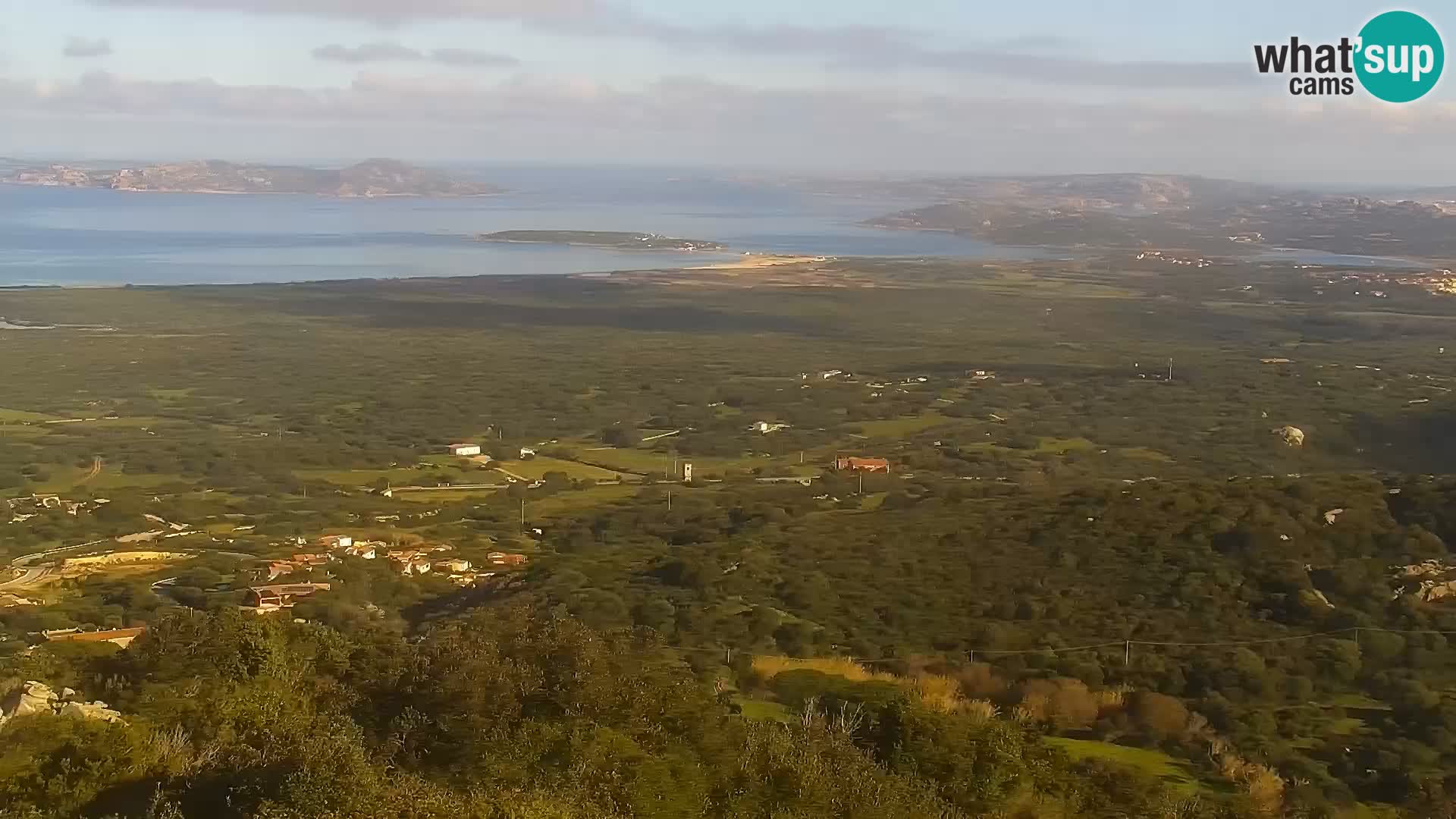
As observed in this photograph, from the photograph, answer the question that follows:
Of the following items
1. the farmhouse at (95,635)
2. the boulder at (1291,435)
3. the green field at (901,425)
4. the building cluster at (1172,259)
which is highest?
the building cluster at (1172,259)

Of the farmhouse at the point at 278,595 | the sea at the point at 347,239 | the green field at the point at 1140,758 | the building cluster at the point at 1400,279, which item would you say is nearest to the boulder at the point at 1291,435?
the green field at the point at 1140,758

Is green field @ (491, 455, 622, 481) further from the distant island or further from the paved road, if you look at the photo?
the distant island

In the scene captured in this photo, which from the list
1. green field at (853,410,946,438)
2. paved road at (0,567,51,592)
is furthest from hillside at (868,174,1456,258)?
paved road at (0,567,51,592)

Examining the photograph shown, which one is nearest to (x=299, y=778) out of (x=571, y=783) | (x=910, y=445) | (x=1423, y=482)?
(x=571, y=783)

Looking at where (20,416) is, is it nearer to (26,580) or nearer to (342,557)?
(26,580)

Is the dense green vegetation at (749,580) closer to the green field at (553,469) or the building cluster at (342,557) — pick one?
the green field at (553,469)

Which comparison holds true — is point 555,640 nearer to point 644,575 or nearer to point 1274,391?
point 644,575
